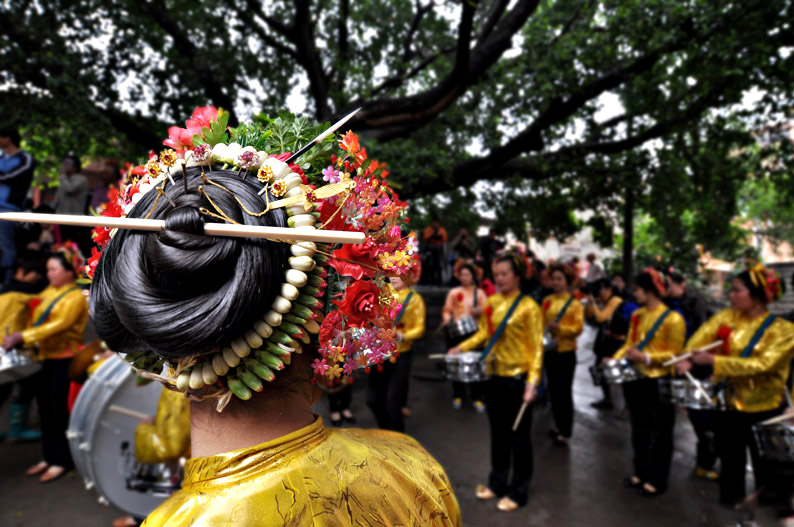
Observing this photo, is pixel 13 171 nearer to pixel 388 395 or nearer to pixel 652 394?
pixel 388 395

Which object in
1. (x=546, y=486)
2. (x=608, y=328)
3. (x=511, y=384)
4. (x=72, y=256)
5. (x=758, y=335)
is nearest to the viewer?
(x=758, y=335)

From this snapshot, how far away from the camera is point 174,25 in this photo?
785 centimetres

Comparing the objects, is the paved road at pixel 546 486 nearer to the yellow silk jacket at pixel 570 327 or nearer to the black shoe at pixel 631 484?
the black shoe at pixel 631 484

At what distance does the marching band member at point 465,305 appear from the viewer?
7.70m


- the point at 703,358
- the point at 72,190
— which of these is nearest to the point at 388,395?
the point at 703,358

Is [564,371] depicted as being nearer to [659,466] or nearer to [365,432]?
[659,466]

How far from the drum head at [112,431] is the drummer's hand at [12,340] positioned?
5.16ft

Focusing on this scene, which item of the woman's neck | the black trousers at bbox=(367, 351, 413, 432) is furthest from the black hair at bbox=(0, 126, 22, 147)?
the woman's neck

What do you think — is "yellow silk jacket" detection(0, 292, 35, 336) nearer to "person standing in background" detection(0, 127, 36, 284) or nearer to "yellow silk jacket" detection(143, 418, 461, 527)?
"person standing in background" detection(0, 127, 36, 284)

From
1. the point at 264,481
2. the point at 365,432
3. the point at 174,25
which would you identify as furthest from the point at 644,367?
the point at 174,25

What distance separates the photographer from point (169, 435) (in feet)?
10.4

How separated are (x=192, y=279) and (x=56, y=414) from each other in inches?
224

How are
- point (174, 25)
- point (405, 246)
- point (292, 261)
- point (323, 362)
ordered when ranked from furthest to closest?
point (174, 25) < point (405, 246) < point (323, 362) < point (292, 261)

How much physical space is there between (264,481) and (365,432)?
468 mm
